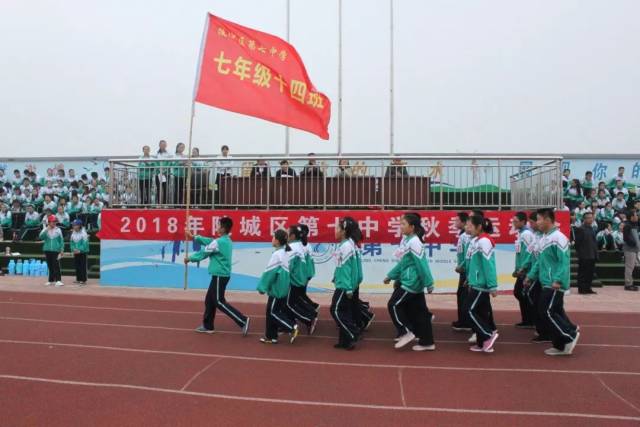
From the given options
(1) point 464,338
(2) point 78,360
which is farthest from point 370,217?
(2) point 78,360

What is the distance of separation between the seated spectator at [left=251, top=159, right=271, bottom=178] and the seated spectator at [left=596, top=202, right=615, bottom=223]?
10.0m

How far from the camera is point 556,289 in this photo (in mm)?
6824

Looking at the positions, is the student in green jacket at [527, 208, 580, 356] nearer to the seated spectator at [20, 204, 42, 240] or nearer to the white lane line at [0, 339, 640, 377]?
the white lane line at [0, 339, 640, 377]

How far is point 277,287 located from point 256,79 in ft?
16.3

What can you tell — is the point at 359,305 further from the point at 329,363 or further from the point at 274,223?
the point at 274,223

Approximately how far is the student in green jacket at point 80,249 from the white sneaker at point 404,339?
9.45 meters

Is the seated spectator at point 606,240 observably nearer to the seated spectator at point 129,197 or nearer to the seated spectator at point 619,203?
A: the seated spectator at point 619,203

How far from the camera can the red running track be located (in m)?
4.65

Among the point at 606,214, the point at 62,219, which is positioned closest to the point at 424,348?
the point at 606,214

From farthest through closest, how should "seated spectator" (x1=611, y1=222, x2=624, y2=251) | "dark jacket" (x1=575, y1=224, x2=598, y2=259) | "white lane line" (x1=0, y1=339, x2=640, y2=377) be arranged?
"seated spectator" (x1=611, y1=222, x2=624, y2=251)
"dark jacket" (x1=575, y1=224, x2=598, y2=259)
"white lane line" (x1=0, y1=339, x2=640, y2=377)

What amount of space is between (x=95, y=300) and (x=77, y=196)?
27.1 ft

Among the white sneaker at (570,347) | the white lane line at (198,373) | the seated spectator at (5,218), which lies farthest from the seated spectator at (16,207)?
the white sneaker at (570,347)

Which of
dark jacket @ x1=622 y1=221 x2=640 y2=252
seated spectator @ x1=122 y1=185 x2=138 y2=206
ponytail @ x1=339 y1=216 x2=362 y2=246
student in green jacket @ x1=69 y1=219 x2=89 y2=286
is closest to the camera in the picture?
ponytail @ x1=339 y1=216 x2=362 y2=246

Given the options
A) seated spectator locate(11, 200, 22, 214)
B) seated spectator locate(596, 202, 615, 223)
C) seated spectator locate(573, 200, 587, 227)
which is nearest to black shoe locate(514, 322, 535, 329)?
seated spectator locate(573, 200, 587, 227)
